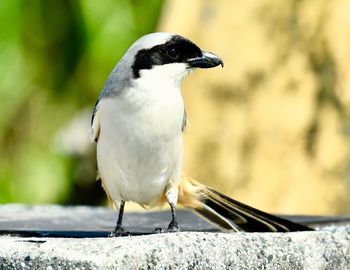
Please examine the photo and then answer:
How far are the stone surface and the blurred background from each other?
10.5 ft

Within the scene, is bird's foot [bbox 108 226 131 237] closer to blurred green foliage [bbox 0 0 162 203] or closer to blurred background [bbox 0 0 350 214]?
blurred background [bbox 0 0 350 214]

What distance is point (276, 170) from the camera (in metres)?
8.03

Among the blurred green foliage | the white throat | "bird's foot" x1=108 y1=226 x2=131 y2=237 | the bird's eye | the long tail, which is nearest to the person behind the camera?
"bird's foot" x1=108 y1=226 x2=131 y2=237

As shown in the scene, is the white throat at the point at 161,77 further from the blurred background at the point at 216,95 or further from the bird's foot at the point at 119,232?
the blurred background at the point at 216,95

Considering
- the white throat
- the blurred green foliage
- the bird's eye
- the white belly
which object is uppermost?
the bird's eye

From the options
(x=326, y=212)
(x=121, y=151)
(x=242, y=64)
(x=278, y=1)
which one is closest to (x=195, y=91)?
(x=242, y=64)

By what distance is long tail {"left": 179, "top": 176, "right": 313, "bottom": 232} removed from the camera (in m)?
4.88

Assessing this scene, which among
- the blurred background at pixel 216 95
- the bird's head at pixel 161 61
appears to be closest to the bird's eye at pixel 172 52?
the bird's head at pixel 161 61

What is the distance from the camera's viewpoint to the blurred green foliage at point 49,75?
935 centimetres

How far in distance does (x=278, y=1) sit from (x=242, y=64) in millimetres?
571

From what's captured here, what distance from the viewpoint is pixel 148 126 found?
444 centimetres

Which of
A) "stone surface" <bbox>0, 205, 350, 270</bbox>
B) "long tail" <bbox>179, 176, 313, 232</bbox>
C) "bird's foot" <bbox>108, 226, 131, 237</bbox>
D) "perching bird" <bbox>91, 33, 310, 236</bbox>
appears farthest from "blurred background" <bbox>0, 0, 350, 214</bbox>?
"bird's foot" <bbox>108, 226, 131, 237</bbox>

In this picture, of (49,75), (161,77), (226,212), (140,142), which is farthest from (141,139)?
(49,75)

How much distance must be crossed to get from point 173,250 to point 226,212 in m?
1.35
